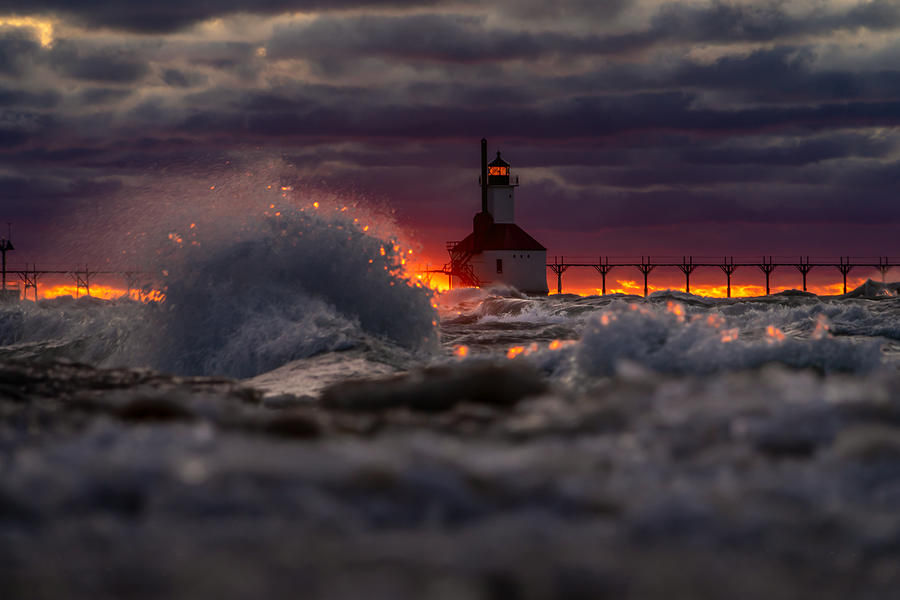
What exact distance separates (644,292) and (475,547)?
70870 millimetres

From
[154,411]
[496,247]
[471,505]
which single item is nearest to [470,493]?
[471,505]

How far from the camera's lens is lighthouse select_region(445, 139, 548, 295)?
198 ft

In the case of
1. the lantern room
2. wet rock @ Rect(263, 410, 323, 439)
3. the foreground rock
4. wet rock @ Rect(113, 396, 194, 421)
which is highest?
the lantern room

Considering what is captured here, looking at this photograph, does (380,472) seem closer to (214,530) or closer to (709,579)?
(214,530)

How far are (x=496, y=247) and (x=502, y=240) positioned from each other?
0.73 meters

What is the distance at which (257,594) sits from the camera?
2.41 meters

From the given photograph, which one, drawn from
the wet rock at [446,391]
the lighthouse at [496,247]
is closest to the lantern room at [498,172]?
the lighthouse at [496,247]

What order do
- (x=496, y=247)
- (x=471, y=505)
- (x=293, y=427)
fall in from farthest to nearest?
(x=496, y=247), (x=293, y=427), (x=471, y=505)

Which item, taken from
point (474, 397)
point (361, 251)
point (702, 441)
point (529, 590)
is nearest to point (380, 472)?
point (529, 590)

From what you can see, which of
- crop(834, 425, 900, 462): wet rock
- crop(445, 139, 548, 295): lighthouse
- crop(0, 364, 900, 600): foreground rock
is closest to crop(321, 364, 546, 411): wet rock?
crop(0, 364, 900, 600): foreground rock

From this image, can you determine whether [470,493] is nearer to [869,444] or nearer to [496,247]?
[869,444]

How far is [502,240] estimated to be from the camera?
6081cm

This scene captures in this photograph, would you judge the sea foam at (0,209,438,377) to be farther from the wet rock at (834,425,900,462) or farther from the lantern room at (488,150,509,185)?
the lantern room at (488,150,509,185)

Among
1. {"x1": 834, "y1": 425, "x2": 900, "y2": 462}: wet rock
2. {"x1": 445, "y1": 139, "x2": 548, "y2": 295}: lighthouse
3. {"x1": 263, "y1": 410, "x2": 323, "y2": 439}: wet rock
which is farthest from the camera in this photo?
{"x1": 445, "y1": 139, "x2": 548, "y2": 295}: lighthouse
